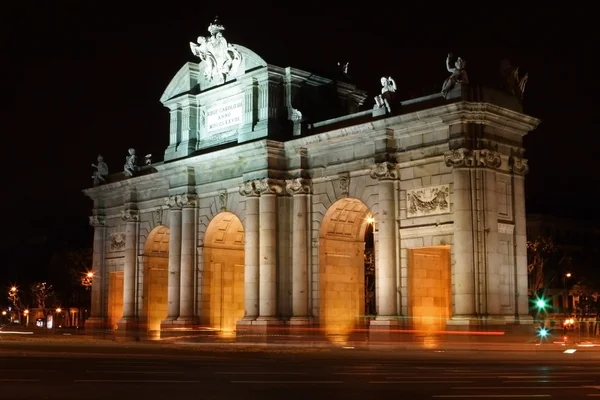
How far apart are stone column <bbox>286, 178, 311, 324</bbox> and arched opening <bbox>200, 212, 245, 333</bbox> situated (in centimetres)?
661

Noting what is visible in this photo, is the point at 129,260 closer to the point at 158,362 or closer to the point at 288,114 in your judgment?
the point at 288,114

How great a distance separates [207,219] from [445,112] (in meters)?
19.5

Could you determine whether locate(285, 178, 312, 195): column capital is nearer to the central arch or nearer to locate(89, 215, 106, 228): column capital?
the central arch

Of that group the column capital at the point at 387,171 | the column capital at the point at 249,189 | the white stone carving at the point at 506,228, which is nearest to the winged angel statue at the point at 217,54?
the column capital at the point at 249,189

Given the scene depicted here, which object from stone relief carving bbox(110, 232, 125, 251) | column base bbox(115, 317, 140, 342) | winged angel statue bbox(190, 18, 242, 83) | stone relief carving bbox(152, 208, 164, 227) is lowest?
column base bbox(115, 317, 140, 342)

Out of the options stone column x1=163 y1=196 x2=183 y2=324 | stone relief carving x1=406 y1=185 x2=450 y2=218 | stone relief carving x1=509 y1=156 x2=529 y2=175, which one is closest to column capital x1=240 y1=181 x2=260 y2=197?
stone column x1=163 y1=196 x2=183 y2=324

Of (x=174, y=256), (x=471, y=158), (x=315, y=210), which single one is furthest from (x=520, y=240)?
(x=174, y=256)

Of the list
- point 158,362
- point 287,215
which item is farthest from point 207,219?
point 158,362

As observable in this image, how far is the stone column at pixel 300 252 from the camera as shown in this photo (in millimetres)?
48469

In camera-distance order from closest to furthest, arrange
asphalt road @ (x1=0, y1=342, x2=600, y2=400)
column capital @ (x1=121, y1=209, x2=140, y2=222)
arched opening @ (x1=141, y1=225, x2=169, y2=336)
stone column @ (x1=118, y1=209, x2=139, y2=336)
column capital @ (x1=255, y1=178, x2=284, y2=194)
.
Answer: asphalt road @ (x1=0, y1=342, x2=600, y2=400) → column capital @ (x1=255, y1=178, x2=284, y2=194) → arched opening @ (x1=141, y1=225, x2=169, y2=336) → stone column @ (x1=118, y1=209, x2=139, y2=336) → column capital @ (x1=121, y1=209, x2=140, y2=222)

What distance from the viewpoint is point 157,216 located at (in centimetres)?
6019

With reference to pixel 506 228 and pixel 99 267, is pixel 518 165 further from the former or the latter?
pixel 99 267

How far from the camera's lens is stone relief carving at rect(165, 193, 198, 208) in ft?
182

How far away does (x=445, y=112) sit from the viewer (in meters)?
42.0
